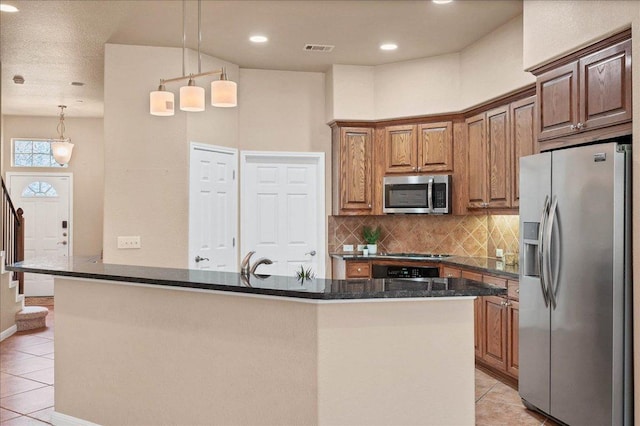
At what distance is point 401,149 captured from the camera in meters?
6.32

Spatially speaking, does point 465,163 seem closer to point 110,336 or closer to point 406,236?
point 406,236

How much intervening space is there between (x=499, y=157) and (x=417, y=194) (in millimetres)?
1096

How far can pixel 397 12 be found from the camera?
4.78m

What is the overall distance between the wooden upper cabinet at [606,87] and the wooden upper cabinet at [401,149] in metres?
2.67

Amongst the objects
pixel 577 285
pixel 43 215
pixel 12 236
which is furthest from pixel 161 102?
pixel 43 215

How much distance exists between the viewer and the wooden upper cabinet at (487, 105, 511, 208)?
5145 millimetres

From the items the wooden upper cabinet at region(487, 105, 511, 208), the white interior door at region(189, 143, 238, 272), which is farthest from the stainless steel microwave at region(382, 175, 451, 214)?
the white interior door at region(189, 143, 238, 272)

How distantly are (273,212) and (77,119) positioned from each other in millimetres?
4871

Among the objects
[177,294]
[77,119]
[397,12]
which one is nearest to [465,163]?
[397,12]

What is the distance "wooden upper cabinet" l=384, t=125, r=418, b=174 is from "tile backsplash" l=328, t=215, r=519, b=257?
2.13ft

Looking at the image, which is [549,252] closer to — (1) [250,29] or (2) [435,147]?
(2) [435,147]

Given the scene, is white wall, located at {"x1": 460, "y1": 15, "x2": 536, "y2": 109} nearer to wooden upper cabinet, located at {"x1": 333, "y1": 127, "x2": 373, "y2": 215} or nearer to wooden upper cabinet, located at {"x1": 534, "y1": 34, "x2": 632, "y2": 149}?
wooden upper cabinet, located at {"x1": 534, "y1": 34, "x2": 632, "y2": 149}

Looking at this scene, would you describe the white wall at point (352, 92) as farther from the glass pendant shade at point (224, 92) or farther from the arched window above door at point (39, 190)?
the arched window above door at point (39, 190)

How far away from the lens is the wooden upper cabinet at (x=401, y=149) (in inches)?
246
